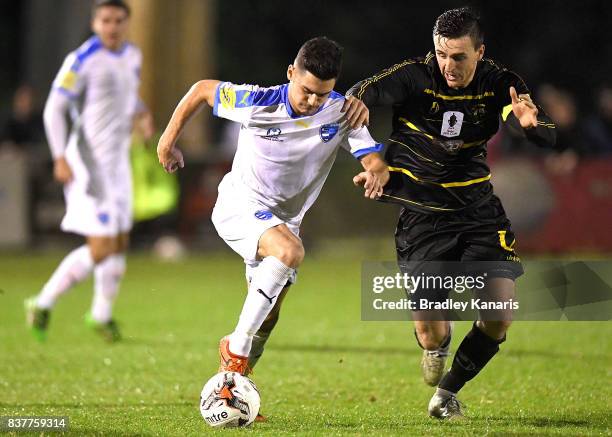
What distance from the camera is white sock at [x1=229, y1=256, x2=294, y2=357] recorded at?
6027 mm

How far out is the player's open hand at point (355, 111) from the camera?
6.30 m

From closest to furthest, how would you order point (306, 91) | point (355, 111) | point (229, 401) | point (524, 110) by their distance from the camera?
point (229, 401), point (524, 110), point (306, 91), point (355, 111)

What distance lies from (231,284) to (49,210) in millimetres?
4300

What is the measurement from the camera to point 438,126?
6605 mm

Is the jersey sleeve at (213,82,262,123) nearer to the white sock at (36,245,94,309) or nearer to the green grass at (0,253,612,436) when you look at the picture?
the green grass at (0,253,612,436)

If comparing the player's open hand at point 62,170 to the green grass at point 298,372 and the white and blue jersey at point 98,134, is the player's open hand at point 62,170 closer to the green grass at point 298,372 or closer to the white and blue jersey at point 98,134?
the white and blue jersey at point 98,134

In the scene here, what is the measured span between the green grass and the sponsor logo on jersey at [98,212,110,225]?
97 cm

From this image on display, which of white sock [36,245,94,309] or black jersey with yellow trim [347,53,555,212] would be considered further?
white sock [36,245,94,309]

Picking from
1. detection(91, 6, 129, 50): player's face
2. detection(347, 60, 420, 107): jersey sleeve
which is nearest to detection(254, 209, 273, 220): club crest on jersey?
detection(347, 60, 420, 107): jersey sleeve

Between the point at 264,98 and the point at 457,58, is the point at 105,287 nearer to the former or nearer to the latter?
the point at 264,98

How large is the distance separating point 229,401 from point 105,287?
13.7 ft

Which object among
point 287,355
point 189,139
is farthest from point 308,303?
point 189,139

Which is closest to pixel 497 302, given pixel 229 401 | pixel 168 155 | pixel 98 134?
pixel 229 401

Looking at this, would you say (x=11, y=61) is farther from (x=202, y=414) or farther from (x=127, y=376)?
(x=202, y=414)
